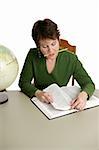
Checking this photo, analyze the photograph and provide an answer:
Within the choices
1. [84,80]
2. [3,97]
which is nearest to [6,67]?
[3,97]

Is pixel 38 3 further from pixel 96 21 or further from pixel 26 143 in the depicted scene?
pixel 26 143

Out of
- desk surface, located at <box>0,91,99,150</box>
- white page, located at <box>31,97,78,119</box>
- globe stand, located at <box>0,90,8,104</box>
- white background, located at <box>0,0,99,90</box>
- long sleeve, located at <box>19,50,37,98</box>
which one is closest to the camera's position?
desk surface, located at <box>0,91,99,150</box>

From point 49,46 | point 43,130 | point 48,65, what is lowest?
point 43,130

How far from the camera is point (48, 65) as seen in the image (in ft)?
5.37

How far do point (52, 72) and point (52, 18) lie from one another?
1.20 m

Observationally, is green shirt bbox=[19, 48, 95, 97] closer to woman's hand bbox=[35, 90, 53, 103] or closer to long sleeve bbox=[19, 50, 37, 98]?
long sleeve bbox=[19, 50, 37, 98]

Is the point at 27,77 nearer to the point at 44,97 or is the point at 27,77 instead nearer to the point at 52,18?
the point at 44,97

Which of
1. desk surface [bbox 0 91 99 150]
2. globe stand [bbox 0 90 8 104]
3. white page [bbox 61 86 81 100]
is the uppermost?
white page [bbox 61 86 81 100]

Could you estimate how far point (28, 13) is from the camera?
2660 millimetres

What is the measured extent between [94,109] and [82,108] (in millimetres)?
60

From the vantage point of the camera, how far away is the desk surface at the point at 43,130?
3.45 feet

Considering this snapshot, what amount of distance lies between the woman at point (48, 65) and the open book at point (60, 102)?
0.17ft

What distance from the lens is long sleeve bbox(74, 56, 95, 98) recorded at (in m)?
1.48

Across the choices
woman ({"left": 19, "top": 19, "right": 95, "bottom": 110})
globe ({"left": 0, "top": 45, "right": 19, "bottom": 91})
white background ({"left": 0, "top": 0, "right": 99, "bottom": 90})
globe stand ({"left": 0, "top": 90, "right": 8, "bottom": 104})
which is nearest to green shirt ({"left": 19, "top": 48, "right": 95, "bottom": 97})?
woman ({"left": 19, "top": 19, "right": 95, "bottom": 110})
